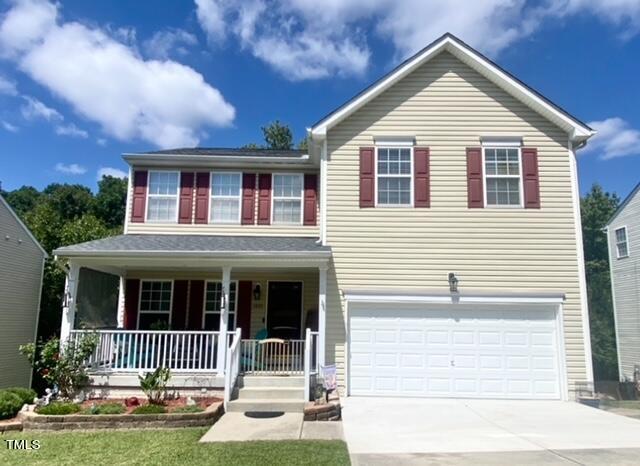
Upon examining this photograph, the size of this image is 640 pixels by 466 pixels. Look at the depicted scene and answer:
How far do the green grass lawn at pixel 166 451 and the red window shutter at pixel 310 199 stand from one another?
7.03m

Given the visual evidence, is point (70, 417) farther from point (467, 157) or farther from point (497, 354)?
point (467, 157)

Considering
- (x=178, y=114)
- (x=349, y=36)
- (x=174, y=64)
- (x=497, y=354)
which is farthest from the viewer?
(x=178, y=114)

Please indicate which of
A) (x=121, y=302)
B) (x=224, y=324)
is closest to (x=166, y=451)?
(x=224, y=324)

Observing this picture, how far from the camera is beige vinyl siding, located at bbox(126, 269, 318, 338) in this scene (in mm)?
12766

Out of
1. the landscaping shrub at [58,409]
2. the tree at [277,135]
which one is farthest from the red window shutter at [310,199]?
the tree at [277,135]

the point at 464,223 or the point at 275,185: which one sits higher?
the point at 275,185

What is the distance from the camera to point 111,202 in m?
38.5

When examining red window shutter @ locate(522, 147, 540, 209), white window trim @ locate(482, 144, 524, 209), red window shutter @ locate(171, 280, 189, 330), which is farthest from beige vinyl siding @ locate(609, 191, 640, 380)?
red window shutter @ locate(171, 280, 189, 330)

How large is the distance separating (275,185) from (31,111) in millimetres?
14025

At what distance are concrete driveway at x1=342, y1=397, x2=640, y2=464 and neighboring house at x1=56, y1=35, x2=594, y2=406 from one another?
2.94 ft

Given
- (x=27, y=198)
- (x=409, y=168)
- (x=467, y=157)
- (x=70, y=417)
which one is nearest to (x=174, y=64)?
(x=409, y=168)

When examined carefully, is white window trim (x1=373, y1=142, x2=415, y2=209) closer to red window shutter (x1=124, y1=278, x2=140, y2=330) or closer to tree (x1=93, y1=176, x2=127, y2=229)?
red window shutter (x1=124, y1=278, x2=140, y2=330)

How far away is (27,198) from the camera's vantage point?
43.1 m

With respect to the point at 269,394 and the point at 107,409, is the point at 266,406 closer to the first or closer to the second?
the point at 269,394
